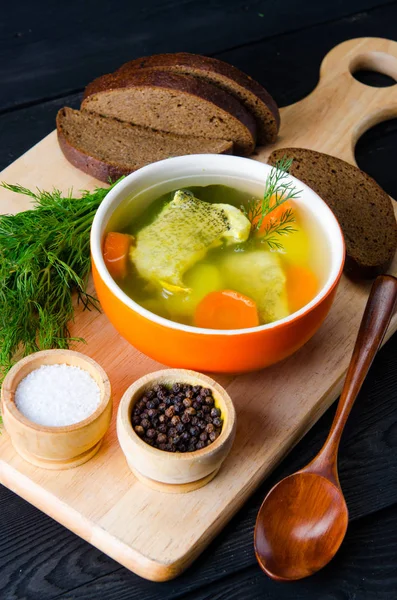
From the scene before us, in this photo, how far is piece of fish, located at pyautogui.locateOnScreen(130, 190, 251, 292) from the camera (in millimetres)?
2102

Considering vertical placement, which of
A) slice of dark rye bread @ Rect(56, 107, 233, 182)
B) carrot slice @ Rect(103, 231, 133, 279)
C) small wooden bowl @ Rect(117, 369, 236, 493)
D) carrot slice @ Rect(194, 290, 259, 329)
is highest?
carrot slice @ Rect(103, 231, 133, 279)

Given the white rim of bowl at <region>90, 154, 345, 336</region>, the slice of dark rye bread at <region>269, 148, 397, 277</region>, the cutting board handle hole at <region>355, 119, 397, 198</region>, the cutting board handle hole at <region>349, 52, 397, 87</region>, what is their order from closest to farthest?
the white rim of bowl at <region>90, 154, 345, 336</region> → the slice of dark rye bread at <region>269, 148, 397, 277</region> → the cutting board handle hole at <region>355, 119, 397, 198</region> → the cutting board handle hole at <region>349, 52, 397, 87</region>

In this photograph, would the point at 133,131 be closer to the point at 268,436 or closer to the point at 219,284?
the point at 219,284

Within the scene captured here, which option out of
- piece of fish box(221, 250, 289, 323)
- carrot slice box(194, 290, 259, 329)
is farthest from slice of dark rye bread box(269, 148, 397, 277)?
carrot slice box(194, 290, 259, 329)

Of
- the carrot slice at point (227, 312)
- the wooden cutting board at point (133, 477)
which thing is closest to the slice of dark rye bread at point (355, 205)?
the wooden cutting board at point (133, 477)

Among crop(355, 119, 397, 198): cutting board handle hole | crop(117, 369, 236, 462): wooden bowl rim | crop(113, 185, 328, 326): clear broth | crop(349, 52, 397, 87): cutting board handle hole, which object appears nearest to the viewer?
crop(117, 369, 236, 462): wooden bowl rim

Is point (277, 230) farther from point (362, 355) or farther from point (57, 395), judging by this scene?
point (57, 395)

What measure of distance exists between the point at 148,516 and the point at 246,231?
76 centimetres

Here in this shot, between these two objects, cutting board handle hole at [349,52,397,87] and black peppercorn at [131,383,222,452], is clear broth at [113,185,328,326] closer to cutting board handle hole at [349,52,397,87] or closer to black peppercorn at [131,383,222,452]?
black peppercorn at [131,383,222,452]

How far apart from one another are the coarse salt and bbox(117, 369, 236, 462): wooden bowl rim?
0.08 meters

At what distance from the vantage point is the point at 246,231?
2186 millimetres

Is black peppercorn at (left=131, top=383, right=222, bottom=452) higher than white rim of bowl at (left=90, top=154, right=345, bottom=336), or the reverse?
white rim of bowl at (left=90, top=154, right=345, bottom=336)

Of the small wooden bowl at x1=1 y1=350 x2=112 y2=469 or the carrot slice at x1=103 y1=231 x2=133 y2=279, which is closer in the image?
the small wooden bowl at x1=1 y1=350 x2=112 y2=469

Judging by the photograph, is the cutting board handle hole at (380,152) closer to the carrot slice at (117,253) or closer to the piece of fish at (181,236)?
the piece of fish at (181,236)
